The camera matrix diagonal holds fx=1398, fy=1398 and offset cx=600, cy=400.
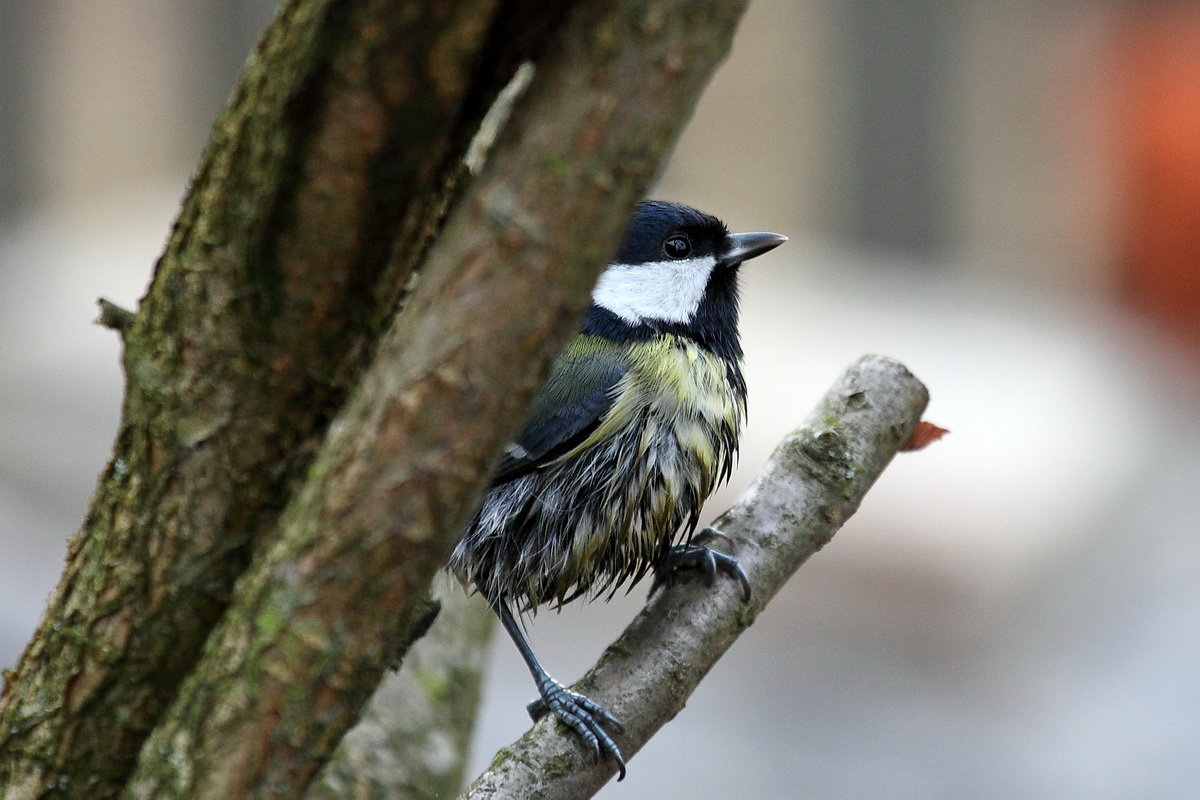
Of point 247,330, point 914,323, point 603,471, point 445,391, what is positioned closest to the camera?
point 445,391

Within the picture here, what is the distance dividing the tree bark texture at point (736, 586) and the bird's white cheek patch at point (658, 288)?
0.35 m

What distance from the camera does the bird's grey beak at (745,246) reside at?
2.23 m

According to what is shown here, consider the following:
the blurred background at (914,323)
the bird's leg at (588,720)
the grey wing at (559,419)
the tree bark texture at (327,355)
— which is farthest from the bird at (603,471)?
the blurred background at (914,323)

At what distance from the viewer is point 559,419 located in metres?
1.99

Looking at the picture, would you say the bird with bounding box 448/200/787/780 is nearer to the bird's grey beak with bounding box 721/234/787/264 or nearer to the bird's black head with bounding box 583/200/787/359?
the bird's black head with bounding box 583/200/787/359

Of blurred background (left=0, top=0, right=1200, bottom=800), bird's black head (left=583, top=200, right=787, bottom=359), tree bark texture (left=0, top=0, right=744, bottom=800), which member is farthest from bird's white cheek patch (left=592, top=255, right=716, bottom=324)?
blurred background (left=0, top=0, right=1200, bottom=800)

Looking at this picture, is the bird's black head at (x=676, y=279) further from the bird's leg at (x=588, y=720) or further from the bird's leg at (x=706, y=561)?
the bird's leg at (x=588, y=720)

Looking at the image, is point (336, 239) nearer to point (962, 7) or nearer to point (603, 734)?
point (603, 734)

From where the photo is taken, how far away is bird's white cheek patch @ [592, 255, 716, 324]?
215 centimetres

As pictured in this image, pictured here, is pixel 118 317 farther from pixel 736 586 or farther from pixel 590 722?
pixel 736 586

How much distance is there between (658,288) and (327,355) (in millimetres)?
1160

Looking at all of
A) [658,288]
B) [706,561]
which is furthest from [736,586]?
[658,288]

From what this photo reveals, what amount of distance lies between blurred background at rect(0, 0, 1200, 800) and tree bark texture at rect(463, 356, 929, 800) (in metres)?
2.93

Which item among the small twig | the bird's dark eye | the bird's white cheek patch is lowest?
the small twig
